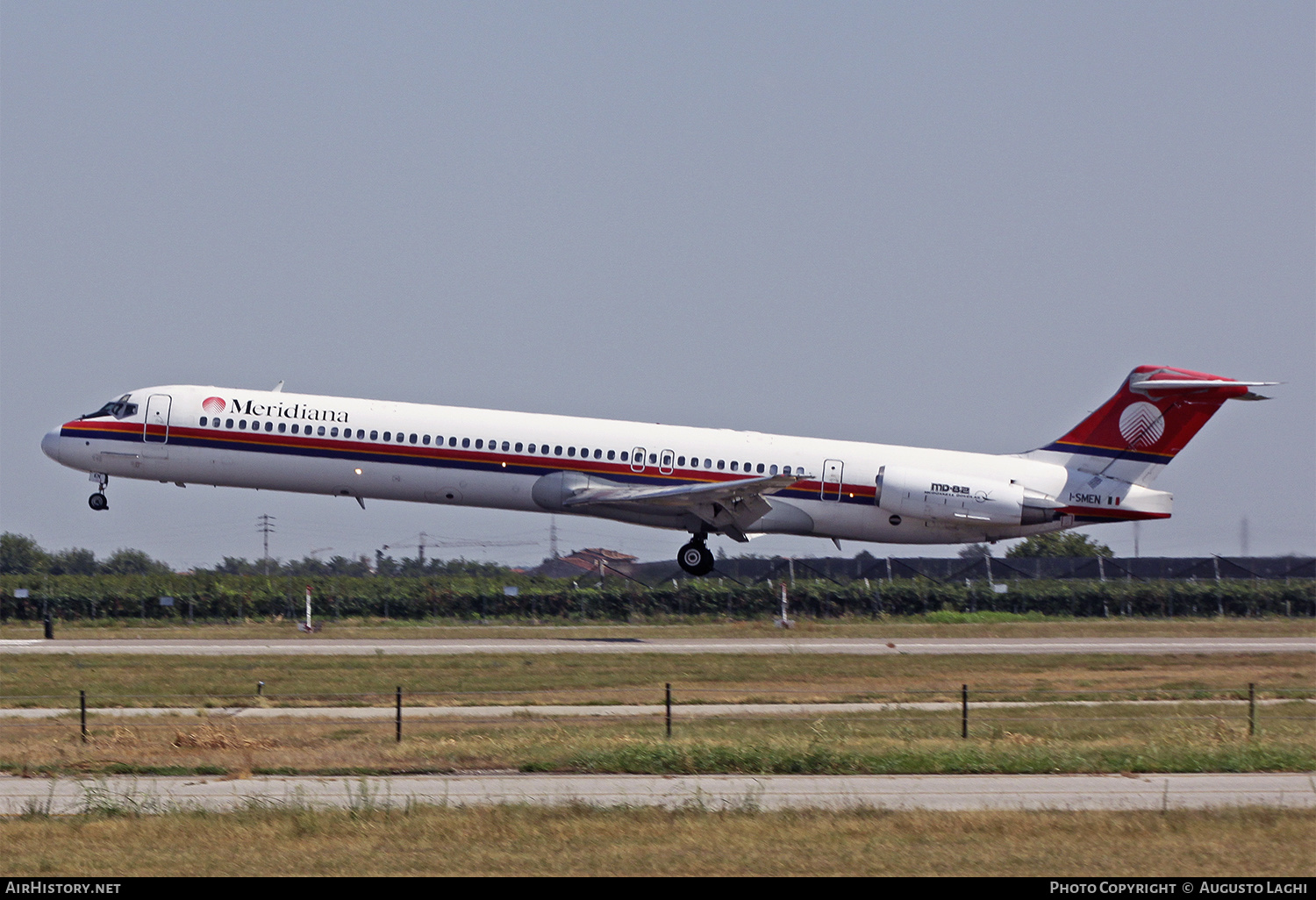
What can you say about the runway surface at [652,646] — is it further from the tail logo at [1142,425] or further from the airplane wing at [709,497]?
the tail logo at [1142,425]

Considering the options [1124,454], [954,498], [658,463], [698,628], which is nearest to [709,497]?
[658,463]

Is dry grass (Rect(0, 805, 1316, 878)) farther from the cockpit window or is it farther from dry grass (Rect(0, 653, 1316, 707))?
the cockpit window

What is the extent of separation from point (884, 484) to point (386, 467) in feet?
45.0

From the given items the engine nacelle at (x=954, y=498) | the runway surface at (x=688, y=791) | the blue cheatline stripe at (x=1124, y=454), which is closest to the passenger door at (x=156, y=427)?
the engine nacelle at (x=954, y=498)

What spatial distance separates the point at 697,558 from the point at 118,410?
650 inches

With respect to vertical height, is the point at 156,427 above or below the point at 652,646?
above

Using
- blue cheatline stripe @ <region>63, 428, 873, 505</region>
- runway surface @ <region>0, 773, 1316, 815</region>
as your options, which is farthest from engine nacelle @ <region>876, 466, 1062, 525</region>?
runway surface @ <region>0, 773, 1316, 815</region>

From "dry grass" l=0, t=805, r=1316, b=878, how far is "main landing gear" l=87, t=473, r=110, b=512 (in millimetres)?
25790

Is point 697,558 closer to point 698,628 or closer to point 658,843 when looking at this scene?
point 698,628

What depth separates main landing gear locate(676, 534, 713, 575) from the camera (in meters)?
40.1

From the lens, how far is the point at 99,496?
1569 inches

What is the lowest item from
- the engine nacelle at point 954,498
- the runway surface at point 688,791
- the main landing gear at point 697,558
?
the runway surface at point 688,791

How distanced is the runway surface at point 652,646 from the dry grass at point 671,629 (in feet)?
4.80

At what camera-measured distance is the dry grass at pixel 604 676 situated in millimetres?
28219
